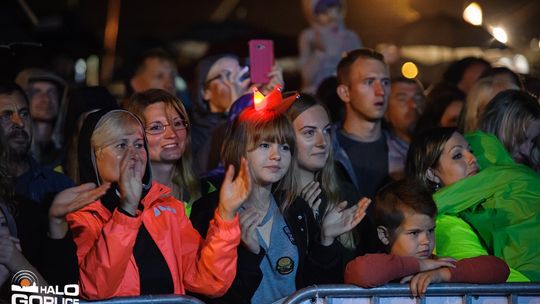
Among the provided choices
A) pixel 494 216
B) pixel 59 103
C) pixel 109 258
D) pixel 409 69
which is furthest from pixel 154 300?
pixel 409 69

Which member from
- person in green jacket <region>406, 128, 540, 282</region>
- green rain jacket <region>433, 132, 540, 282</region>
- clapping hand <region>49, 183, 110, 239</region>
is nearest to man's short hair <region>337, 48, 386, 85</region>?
person in green jacket <region>406, 128, 540, 282</region>

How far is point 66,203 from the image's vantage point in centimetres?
511

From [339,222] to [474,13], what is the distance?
590 cm

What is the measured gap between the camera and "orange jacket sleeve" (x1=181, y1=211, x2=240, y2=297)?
5184 mm

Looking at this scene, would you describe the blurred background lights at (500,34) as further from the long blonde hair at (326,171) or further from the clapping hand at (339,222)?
the clapping hand at (339,222)

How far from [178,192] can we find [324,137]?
0.95 m

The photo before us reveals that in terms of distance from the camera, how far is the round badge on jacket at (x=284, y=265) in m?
5.59

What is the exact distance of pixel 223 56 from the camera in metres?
8.45

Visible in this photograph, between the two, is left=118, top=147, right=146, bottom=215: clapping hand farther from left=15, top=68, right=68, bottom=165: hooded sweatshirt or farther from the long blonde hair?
left=15, top=68, right=68, bottom=165: hooded sweatshirt

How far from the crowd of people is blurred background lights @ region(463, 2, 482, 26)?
3363 mm

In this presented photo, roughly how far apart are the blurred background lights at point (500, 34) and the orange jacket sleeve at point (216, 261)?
5.82 m

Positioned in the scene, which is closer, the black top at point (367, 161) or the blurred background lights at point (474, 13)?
the black top at point (367, 161)

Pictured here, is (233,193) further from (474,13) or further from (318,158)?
(474,13)

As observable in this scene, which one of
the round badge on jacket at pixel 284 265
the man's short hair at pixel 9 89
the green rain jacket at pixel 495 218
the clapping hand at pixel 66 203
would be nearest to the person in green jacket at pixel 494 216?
the green rain jacket at pixel 495 218
